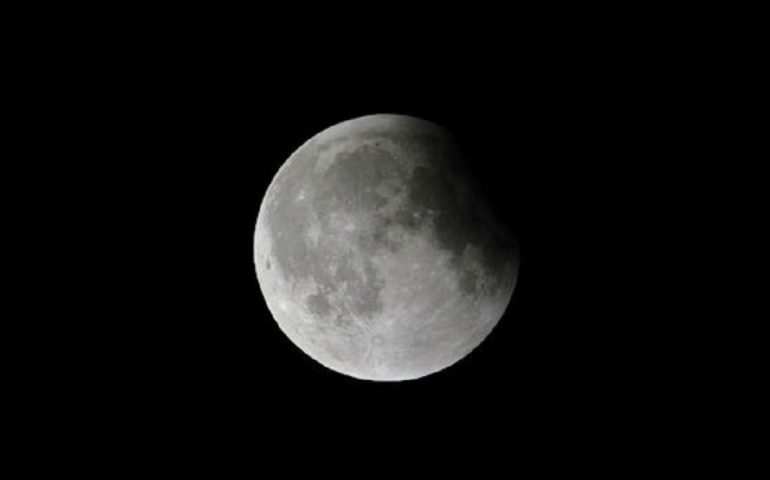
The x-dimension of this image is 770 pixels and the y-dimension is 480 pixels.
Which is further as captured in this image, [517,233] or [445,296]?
[517,233]

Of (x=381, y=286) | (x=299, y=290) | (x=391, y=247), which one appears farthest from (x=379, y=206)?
(x=299, y=290)

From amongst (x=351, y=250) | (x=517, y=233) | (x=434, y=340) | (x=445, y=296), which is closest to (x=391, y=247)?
(x=351, y=250)

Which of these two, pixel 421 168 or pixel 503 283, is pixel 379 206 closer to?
pixel 421 168

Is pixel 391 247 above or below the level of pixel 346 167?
below

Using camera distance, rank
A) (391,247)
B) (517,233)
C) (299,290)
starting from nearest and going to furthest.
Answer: (391,247) < (299,290) < (517,233)

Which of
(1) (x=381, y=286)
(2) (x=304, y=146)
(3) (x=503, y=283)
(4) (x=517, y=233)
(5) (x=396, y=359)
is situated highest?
(2) (x=304, y=146)

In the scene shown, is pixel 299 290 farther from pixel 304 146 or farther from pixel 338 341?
pixel 304 146

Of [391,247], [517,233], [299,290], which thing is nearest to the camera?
[391,247]
